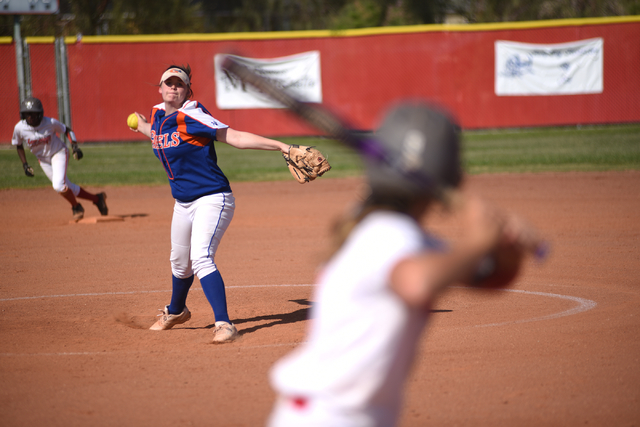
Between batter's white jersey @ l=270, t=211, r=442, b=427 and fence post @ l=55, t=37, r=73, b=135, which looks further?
fence post @ l=55, t=37, r=73, b=135

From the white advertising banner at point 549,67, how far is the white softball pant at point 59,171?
1722 centimetres

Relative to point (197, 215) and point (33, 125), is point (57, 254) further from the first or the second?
point (197, 215)

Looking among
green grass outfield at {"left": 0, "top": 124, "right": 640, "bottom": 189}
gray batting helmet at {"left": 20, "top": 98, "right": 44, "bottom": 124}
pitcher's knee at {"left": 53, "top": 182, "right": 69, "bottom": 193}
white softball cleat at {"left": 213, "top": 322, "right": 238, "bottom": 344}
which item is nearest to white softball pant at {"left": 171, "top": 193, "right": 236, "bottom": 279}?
white softball cleat at {"left": 213, "top": 322, "right": 238, "bottom": 344}

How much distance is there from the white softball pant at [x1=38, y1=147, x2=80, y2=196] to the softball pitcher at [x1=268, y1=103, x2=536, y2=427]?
1087 centimetres

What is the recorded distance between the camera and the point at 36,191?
16438mm

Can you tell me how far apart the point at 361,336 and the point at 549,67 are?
24.6m

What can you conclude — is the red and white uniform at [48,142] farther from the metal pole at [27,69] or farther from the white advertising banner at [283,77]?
the white advertising banner at [283,77]

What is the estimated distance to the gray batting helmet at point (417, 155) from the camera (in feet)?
6.42

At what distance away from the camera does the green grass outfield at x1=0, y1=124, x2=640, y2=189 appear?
17703 mm

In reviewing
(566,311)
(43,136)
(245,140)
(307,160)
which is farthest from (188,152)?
(43,136)

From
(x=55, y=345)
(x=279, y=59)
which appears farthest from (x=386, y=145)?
(x=279, y=59)

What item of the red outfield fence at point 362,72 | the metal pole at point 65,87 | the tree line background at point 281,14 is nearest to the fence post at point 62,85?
the metal pole at point 65,87

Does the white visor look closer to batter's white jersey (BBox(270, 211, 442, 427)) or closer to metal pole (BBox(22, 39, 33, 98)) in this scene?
batter's white jersey (BBox(270, 211, 442, 427))

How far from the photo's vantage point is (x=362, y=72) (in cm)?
2566
